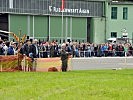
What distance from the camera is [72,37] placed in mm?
66875

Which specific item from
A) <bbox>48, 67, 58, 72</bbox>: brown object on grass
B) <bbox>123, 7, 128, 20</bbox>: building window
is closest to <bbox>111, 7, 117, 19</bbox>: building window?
<bbox>123, 7, 128, 20</bbox>: building window

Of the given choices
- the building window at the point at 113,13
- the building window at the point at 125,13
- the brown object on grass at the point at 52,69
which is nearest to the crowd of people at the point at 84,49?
the brown object on grass at the point at 52,69

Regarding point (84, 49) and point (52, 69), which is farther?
point (84, 49)

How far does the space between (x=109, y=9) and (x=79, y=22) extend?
6.07 metres

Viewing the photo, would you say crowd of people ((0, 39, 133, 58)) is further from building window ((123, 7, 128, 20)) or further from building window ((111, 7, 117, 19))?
building window ((123, 7, 128, 20))

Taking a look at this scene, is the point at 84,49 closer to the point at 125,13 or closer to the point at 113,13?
the point at 113,13

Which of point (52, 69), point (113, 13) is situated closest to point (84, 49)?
point (52, 69)

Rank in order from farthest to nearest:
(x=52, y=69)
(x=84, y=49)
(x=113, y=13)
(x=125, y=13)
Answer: (x=125, y=13) < (x=113, y=13) < (x=84, y=49) < (x=52, y=69)

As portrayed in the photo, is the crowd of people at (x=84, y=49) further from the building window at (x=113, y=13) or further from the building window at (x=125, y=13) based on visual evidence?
the building window at (x=125, y=13)

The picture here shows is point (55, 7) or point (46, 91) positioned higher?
point (55, 7)

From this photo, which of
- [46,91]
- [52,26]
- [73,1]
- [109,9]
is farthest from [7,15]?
[46,91]

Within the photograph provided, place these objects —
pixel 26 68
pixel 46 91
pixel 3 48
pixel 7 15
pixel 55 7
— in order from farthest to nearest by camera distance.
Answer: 1. pixel 55 7
2. pixel 7 15
3. pixel 3 48
4. pixel 26 68
5. pixel 46 91

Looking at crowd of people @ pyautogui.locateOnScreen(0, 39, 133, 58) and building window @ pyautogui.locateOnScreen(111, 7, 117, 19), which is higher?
building window @ pyautogui.locateOnScreen(111, 7, 117, 19)

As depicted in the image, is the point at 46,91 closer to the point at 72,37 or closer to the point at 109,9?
the point at 72,37
